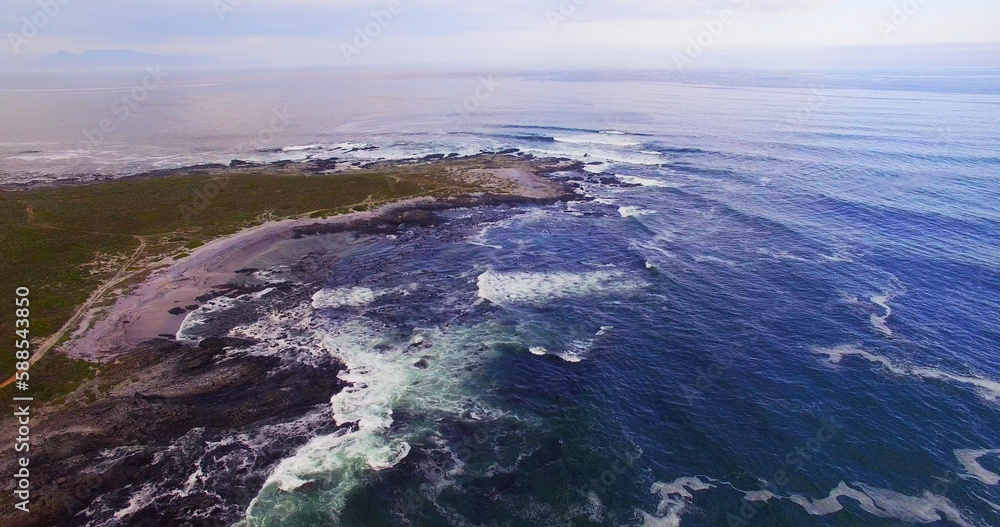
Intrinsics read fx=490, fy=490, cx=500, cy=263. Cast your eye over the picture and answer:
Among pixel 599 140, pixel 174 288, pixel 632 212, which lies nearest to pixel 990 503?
pixel 632 212

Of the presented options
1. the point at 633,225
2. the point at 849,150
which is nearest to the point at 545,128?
the point at 849,150

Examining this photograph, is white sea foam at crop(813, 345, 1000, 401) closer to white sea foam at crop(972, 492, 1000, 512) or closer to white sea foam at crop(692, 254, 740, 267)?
white sea foam at crop(972, 492, 1000, 512)

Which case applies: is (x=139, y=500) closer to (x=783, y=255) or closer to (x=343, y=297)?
(x=343, y=297)

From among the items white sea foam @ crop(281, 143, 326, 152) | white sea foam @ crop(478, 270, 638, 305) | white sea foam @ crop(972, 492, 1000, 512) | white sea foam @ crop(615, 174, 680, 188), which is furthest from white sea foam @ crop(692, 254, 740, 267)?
white sea foam @ crop(281, 143, 326, 152)

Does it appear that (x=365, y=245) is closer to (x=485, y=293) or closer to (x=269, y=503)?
(x=485, y=293)

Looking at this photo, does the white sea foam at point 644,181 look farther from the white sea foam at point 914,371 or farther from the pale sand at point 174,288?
the white sea foam at point 914,371

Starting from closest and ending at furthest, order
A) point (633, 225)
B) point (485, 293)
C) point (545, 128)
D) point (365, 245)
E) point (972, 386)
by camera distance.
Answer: point (972, 386)
point (485, 293)
point (365, 245)
point (633, 225)
point (545, 128)
